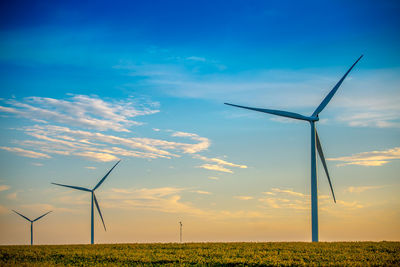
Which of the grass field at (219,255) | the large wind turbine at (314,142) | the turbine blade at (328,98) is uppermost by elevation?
the turbine blade at (328,98)

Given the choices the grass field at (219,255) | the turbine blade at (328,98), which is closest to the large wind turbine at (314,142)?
the turbine blade at (328,98)

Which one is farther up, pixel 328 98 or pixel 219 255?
pixel 328 98

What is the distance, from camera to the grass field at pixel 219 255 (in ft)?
108

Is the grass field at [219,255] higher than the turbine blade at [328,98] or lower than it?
lower

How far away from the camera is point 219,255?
3606 centimetres

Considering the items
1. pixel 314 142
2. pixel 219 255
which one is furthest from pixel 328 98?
pixel 219 255

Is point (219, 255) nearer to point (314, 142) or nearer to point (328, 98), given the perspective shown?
point (314, 142)

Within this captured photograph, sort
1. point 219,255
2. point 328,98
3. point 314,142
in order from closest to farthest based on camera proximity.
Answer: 1. point 219,255
2. point 314,142
3. point 328,98

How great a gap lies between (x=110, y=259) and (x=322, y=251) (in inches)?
743

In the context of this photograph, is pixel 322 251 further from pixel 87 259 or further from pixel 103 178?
pixel 103 178

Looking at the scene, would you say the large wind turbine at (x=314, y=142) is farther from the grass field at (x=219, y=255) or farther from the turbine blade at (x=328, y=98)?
the grass field at (x=219, y=255)

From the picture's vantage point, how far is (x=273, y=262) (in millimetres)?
31984

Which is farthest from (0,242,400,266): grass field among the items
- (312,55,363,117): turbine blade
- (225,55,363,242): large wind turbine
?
(312,55,363,117): turbine blade

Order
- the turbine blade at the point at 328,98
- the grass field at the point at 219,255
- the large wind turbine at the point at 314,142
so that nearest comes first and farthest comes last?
the grass field at the point at 219,255 → the large wind turbine at the point at 314,142 → the turbine blade at the point at 328,98
